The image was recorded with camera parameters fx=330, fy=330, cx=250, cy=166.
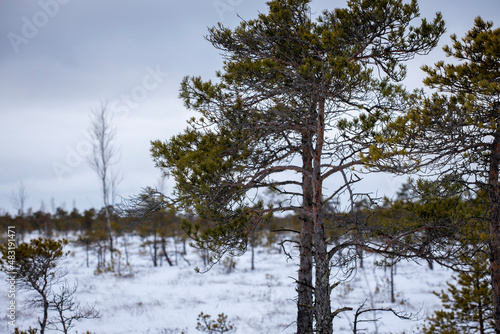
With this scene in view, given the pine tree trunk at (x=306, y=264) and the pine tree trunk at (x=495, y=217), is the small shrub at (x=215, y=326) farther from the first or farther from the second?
the pine tree trunk at (x=495, y=217)

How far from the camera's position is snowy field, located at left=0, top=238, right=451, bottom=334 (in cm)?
1305

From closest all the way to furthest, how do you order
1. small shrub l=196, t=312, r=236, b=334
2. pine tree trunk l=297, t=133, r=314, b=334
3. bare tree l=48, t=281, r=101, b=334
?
pine tree trunk l=297, t=133, r=314, b=334 → bare tree l=48, t=281, r=101, b=334 → small shrub l=196, t=312, r=236, b=334

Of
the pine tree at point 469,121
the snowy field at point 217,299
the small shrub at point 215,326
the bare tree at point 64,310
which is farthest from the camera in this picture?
the snowy field at point 217,299

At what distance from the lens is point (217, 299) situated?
17.7 m

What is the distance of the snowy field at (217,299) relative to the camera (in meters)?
13.0

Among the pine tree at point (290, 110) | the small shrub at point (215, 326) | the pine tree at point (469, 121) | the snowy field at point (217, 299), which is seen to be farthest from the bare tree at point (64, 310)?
→ the pine tree at point (469, 121)

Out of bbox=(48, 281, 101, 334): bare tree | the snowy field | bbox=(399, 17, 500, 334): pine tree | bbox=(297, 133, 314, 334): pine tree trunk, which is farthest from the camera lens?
the snowy field

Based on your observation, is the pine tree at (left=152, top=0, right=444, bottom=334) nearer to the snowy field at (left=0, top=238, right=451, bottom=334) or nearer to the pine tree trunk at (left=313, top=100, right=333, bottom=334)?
the pine tree trunk at (left=313, top=100, right=333, bottom=334)

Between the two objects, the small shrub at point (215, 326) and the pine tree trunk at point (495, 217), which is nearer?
the pine tree trunk at point (495, 217)

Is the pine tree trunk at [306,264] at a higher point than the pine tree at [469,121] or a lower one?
lower

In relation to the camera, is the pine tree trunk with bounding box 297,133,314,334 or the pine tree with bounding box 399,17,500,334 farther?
the pine tree trunk with bounding box 297,133,314,334

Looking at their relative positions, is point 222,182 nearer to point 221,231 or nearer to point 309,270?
point 221,231

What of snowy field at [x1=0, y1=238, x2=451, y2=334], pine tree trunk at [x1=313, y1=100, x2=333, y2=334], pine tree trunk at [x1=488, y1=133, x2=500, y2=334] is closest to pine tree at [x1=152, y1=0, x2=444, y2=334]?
pine tree trunk at [x1=313, y1=100, x2=333, y2=334]

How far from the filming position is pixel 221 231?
21.5 ft
